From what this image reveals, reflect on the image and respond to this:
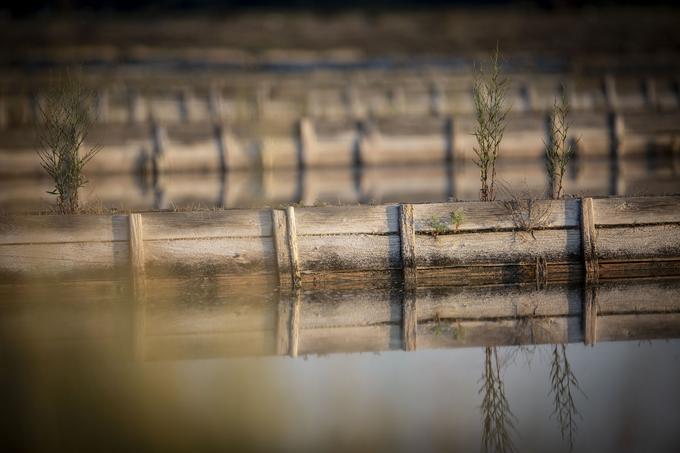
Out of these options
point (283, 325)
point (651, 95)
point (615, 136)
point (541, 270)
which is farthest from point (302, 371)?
point (651, 95)

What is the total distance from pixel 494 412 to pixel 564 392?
77cm

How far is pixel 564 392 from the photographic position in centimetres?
930

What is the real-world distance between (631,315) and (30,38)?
31634 millimetres

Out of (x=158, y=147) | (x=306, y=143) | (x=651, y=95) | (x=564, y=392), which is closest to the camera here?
(x=564, y=392)

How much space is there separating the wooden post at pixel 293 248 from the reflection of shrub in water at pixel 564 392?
132 inches

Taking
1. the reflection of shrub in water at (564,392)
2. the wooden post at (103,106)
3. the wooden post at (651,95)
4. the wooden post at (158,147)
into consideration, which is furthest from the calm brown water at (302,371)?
the wooden post at (651,95)

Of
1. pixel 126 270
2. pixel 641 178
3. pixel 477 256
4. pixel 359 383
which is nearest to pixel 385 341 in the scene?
pixel 359 383

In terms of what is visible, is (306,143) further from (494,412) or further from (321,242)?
(494,412)

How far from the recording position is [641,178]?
22969 mm

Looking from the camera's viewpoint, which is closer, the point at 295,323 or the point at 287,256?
the point at 295,323

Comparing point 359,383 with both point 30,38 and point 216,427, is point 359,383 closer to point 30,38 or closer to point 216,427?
point 216,427

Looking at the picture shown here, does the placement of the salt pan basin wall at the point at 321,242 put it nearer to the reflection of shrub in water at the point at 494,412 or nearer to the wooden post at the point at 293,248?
the wooden post at the point at 293,248

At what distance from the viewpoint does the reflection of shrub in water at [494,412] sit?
8.12m

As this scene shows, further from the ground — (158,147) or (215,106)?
(215,106)
